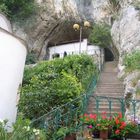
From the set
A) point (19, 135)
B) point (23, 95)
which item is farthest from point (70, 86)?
point (19, 135)

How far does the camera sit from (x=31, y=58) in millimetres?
22328

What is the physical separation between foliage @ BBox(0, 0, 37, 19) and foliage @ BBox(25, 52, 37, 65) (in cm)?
285

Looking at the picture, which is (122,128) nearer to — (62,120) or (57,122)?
(57,122)

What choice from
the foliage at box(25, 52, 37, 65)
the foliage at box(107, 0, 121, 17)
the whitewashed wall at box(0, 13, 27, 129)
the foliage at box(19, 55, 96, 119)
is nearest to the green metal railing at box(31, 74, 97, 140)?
the foliage at box(19, 55, 96, 119)

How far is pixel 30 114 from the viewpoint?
456 inches

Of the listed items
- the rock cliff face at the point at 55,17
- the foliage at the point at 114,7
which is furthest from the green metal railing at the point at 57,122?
the rock cliff face at the point at 55,17

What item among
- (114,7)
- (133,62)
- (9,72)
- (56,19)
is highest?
(114,7)

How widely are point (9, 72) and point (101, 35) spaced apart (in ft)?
36.5

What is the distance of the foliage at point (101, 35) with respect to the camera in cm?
2106

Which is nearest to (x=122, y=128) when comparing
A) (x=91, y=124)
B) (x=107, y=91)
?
(x=91, y=124)

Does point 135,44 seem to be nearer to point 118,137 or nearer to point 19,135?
point 118,137

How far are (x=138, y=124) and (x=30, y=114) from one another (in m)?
5.01

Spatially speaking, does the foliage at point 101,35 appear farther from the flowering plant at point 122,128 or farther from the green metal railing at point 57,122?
the flowering plant at point 122,128

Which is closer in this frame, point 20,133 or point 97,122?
point 20,133
